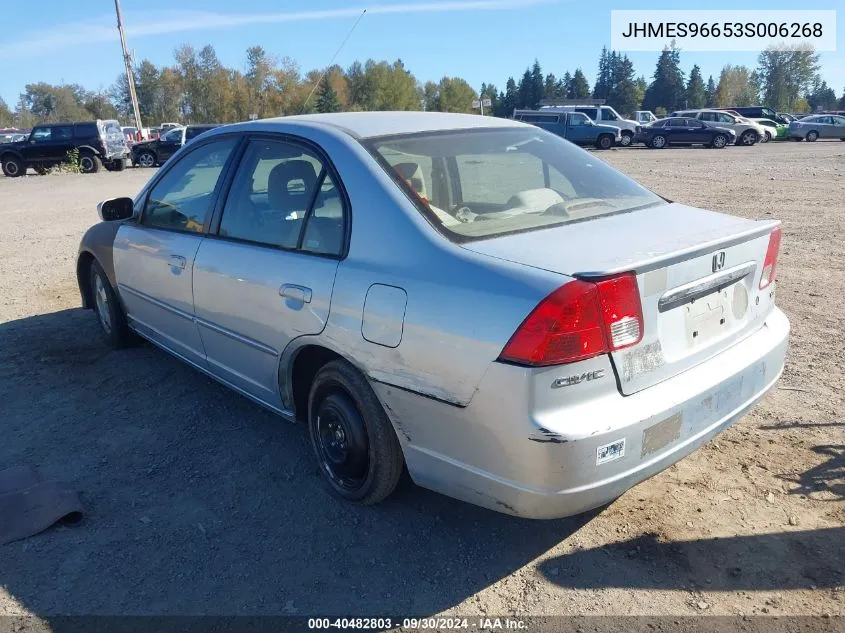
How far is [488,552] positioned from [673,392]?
100 centimetres

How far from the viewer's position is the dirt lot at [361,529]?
2.56 metres

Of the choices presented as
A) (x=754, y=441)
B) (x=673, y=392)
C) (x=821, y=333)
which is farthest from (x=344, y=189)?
(x=821, y=333)

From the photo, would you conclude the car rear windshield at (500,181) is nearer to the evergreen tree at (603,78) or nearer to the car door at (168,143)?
the car door at (168,143)

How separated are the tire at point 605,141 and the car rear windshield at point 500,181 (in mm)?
31029

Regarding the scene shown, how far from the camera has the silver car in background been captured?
36812 millimetres

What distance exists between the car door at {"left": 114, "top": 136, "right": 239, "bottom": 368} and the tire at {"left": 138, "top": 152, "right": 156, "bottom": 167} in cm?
2666

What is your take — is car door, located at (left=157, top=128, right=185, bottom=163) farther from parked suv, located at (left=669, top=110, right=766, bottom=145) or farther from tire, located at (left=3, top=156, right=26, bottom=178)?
parked suv, located at (left=669, top=110, right=766, bottom=145)

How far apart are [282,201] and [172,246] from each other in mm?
1029

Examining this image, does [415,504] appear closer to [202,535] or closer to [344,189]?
[202,535]

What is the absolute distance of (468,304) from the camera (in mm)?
2371

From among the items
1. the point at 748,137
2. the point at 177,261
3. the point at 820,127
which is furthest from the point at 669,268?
the point at 820,127

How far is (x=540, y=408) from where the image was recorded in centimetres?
223

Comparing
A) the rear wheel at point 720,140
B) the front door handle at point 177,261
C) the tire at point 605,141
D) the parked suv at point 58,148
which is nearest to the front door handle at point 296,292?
the front door handle at point 177,261

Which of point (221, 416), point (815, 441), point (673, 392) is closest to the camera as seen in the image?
point (673, 392)
